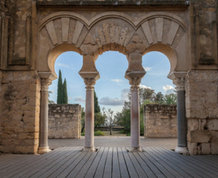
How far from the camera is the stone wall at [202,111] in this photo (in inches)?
267

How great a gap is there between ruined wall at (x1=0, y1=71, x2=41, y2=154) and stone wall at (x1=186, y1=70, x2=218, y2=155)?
15.4ft

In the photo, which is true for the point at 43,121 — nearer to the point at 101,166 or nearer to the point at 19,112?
the point at 19,112

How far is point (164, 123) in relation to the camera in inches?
504

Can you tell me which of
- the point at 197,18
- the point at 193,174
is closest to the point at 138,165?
the point at 193,174

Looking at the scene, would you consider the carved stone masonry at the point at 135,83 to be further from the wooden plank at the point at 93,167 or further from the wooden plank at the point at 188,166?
the wooden plank at the point at 93,167

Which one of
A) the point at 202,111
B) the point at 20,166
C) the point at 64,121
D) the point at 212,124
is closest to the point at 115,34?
the point at 202,111

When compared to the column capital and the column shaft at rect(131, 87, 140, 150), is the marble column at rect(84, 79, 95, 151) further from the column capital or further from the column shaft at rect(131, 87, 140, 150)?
the column capital

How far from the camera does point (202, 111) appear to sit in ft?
22.7

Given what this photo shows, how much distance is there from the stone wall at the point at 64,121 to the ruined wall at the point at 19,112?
5.74 meters

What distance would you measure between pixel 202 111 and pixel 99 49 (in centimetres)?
377

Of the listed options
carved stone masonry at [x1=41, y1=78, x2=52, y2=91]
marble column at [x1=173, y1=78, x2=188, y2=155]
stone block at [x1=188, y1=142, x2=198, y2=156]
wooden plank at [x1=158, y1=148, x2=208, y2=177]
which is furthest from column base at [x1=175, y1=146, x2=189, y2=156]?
carved stone masonry at [x1=41, y1=78, x2=52, y2=91]

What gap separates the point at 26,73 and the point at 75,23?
2.23 meters

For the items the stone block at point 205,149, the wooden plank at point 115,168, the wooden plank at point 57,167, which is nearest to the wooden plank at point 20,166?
the wooden plank at point 57,167

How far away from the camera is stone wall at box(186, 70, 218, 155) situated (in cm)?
679
